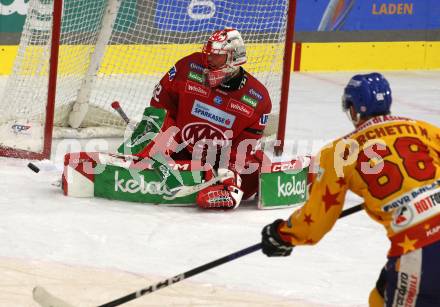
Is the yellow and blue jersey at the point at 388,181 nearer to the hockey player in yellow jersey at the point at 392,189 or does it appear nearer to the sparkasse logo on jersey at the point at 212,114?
the hockey player in yellow jersey at the point at 392,189

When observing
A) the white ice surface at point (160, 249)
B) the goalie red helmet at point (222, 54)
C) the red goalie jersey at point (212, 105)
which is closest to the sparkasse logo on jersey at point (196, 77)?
the red goalie jersey at point (212, 105)

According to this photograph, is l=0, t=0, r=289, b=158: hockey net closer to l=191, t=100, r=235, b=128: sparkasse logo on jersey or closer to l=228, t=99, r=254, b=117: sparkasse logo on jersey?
l=191, t=100, r=235, b=128: sparkasse logo on jersey

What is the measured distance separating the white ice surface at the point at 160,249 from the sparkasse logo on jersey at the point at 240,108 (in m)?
0.50

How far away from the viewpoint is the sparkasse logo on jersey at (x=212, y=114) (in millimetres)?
5785

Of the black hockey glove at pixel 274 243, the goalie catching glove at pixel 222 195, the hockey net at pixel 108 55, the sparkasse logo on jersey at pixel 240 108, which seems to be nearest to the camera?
the black hockey glove at pixel 274 243

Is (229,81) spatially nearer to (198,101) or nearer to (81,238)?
(198,101)

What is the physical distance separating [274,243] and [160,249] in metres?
1.53

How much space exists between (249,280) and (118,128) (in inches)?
121

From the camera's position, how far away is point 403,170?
3.13 m

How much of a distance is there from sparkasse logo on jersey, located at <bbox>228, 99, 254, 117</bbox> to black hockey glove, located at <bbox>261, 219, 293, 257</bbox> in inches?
94.4

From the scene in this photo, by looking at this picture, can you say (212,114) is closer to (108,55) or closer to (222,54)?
(222,54)

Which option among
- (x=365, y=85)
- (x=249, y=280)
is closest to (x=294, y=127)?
(x=249, y=280)

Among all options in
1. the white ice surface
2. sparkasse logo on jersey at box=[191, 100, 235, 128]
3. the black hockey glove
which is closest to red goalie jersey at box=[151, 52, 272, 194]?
sparkasse logo on jersey at box=[191, 100, 235, 128]

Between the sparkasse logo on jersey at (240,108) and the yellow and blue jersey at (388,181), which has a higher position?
the yellow and blue jersey at (388,181)
